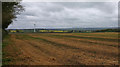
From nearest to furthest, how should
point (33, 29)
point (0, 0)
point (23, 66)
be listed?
point (23, 66) → point (0, 0) → point (33, 29)

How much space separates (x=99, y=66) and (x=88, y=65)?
52 cm

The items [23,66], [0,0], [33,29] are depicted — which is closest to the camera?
[23,66]

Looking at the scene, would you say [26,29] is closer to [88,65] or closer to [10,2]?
[10,2]

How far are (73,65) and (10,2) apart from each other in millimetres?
8624

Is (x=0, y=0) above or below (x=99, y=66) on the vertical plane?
above

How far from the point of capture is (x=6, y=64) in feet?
18.6

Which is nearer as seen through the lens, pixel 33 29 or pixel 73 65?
pixel 73 65

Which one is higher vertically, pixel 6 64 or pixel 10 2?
pixel 10 2

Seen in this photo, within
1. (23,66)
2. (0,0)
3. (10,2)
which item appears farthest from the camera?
(10,2)

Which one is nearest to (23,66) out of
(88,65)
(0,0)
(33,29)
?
(88,65)

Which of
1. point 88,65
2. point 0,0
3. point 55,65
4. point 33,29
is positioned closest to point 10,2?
point 0,0

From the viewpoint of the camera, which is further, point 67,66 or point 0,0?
point 0,0

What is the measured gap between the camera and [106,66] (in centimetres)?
547

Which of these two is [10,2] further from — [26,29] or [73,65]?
[26,29]
